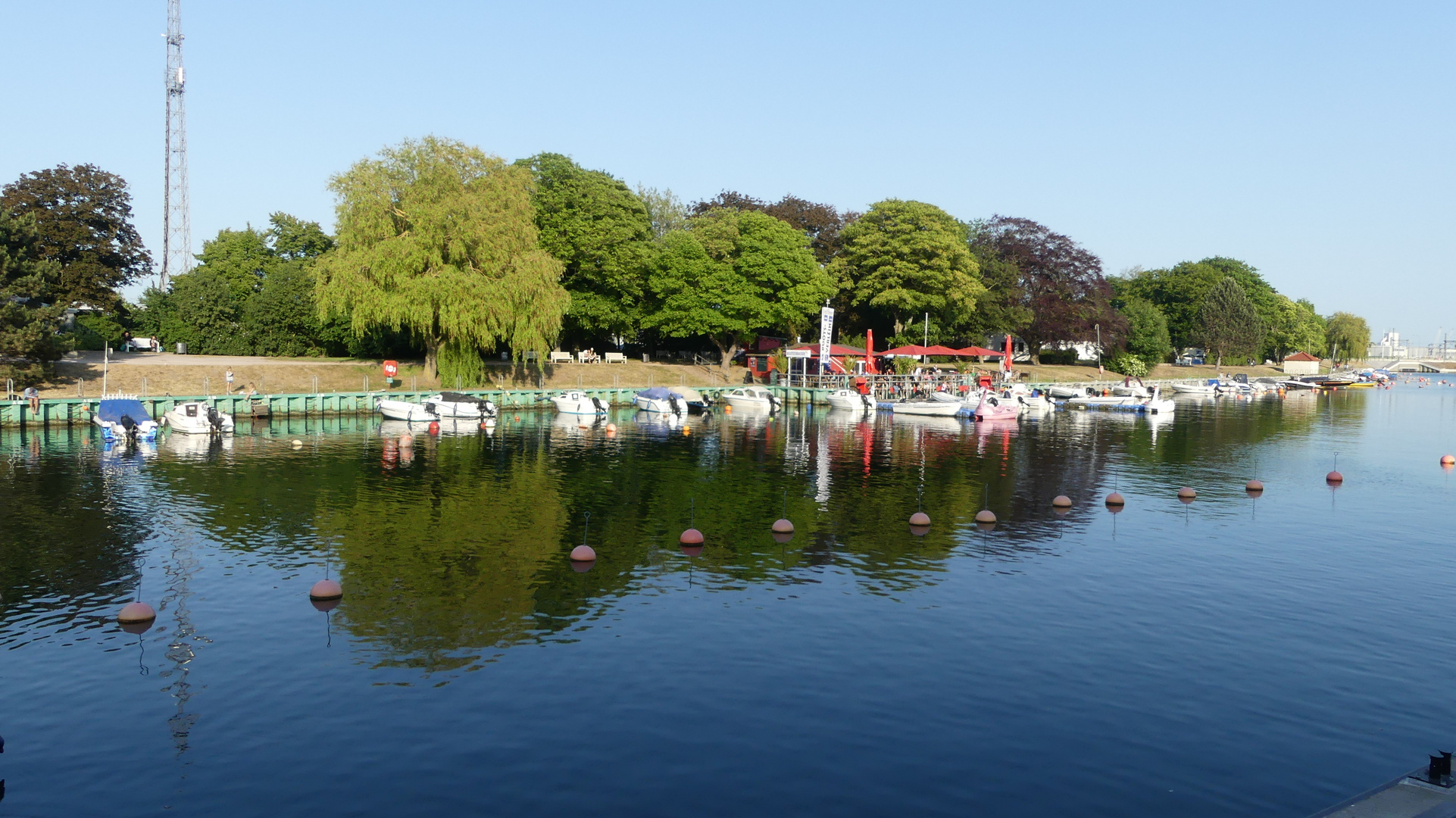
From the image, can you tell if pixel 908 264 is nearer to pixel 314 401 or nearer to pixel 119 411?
pixel 314 401

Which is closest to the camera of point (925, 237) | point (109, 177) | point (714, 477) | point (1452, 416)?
point (714, 477)

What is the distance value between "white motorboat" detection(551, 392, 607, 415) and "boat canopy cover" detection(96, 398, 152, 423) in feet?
112

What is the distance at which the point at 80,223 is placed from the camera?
95.9 metres

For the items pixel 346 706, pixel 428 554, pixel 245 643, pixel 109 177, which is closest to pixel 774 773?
pixel 346 706

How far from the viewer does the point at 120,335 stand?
10194cm

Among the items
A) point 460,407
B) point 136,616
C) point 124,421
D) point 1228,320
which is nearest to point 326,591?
point 136,616

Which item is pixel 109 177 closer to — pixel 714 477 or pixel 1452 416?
pixel 714 477

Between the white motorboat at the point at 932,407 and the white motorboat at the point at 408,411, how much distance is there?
44.3 metres

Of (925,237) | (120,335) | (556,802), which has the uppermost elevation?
(925,237)

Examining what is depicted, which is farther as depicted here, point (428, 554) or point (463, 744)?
point (428, 554)

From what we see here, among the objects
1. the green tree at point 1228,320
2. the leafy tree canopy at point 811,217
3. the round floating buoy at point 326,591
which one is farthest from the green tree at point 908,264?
the round floating buoy at point 326,591

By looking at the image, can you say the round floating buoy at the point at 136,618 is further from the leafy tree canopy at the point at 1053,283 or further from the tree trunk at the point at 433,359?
the leafy tree canopy at the point at 1053,283

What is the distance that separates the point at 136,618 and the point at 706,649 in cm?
1473

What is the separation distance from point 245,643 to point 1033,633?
19.9m
